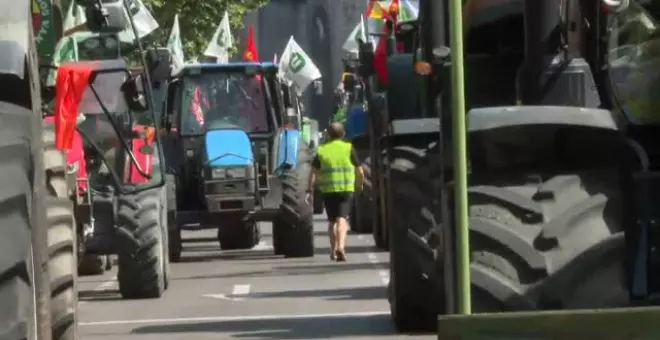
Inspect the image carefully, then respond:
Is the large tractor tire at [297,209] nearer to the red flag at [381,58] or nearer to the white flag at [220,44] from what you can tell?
the red flag at [381,58]

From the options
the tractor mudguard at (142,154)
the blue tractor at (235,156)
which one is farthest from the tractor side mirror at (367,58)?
the blue tractor at (235,156)

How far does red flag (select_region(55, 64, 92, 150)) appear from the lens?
1339cm

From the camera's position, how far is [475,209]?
22.6 feet

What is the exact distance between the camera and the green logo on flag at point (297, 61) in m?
46.2

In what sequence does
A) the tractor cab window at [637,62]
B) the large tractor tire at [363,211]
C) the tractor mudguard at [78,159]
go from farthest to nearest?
the large tractor tire at [363,211], the tractor mudguard at [78,159], the tractor cab window at [637,62]

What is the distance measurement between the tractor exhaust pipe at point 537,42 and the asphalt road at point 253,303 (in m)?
4.29

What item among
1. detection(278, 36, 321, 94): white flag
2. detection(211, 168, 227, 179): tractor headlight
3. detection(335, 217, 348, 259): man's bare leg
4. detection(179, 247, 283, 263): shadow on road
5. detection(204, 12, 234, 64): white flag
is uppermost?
detection(204, 12, 234, 64): white flag

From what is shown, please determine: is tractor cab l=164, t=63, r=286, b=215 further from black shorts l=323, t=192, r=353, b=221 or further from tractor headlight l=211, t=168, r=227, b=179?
black shorts l=323, t=192, r=353, b=221

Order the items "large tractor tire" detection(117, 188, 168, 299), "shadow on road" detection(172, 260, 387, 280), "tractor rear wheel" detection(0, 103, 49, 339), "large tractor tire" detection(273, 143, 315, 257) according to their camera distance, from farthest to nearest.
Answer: "large tractor tire" detection(273, 143, 315, 257) < "shadow on road" detection(172, 260, 387, 280) < "large tractor tire" detection(117, 188, 168, 299) < "tractor rear wheel" detection(0, 103, 49, 339)

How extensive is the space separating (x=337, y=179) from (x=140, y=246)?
5.84m

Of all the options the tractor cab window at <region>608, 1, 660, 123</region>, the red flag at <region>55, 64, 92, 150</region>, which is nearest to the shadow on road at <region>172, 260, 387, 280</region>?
the red flag at <region>55, 64, 92, 150</region>

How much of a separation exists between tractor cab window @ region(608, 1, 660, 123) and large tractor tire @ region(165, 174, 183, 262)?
15818 mm

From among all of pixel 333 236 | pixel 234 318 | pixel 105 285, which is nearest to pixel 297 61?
pixel 333 236

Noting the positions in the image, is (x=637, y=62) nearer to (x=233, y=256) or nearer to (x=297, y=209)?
(x=297, y=209)
